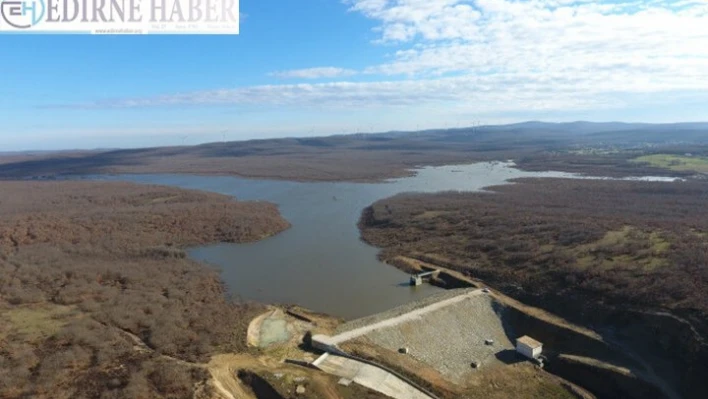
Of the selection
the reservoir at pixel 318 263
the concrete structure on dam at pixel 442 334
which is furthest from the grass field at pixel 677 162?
the concrete structure on dam at pixel 442 334

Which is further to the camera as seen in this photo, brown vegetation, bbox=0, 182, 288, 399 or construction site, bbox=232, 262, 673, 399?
construction site, bbox=232, 262, 673, 399

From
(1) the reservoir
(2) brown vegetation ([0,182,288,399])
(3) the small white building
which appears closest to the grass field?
(1) the reservoir

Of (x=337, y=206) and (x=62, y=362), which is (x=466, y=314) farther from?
(x=337, y=206)

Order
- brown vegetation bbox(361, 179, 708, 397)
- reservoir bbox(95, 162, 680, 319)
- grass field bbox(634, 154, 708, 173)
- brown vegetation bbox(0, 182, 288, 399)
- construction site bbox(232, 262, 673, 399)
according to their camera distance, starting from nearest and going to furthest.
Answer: brown vegetation bbox(0, 182, 288, 399)
construction site bbox(232, 262, 673, 399)
brown vegetation bbox(361, 179, 708, 397)
reservoir bbox(95, 162, 680, 319)
grass field bbox(634, 154, 708, 173)

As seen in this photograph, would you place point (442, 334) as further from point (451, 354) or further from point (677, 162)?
point (677, 162)

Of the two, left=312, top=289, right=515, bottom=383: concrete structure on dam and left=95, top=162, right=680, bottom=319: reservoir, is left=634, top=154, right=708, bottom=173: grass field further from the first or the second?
left=312, top=289, right=515, bottom=383: concrete structure on dam

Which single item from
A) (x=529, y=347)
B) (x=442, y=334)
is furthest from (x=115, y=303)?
(x=529, y=347)
